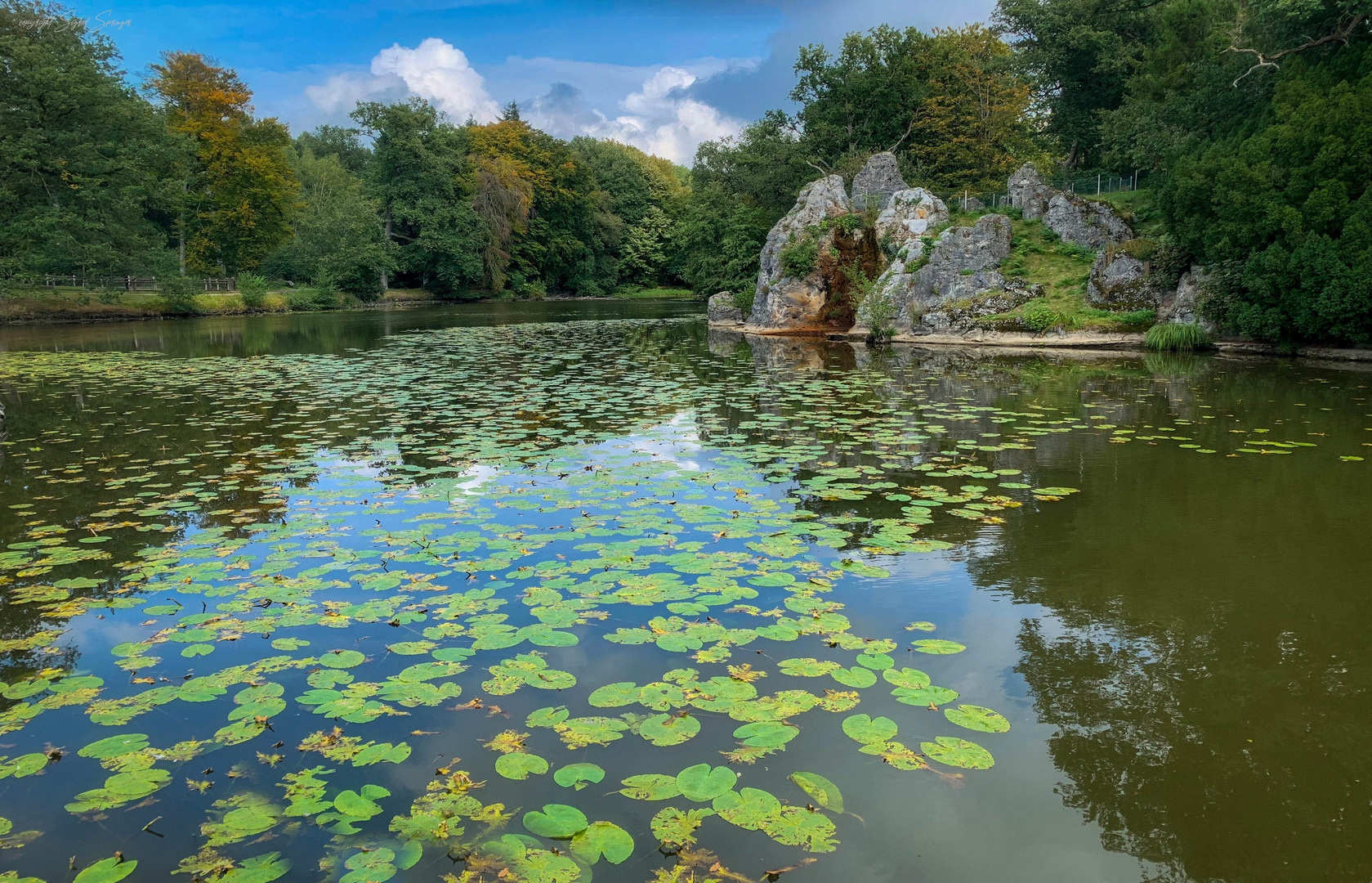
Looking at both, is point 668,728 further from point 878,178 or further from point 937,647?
point 878,178

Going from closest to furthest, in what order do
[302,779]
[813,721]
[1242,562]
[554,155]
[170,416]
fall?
[302,779]
[813,721]
[1242,562]
[170,416]
[554,155]

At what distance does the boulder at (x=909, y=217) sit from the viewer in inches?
944

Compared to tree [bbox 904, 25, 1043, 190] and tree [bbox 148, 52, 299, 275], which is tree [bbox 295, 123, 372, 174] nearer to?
tree [bbox 148, 52, 299, 275]

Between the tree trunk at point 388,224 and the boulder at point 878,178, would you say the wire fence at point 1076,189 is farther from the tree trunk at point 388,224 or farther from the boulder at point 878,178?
the tree trunk at point 388,224

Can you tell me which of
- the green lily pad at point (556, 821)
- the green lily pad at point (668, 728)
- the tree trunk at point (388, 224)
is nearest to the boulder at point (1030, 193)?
the green lily pad at point (668, 728)

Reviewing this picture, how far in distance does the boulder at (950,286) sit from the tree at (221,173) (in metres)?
38.0

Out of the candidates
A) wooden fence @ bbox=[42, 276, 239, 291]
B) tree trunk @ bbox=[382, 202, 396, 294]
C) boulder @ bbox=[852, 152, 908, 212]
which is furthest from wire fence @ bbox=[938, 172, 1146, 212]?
wooden fence @ bbox=[42, 276, 239, 291]

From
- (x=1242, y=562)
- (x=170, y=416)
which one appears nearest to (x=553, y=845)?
(x=1242, y=562)

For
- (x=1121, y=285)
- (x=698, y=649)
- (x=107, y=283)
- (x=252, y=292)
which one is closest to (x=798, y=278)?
(x=1121, y=285)

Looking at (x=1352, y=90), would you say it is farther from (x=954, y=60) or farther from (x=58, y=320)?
(x=58, y=320)

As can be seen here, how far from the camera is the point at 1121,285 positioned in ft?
67.6

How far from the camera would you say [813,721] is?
3375 millimetres

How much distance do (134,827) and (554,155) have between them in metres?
63.3

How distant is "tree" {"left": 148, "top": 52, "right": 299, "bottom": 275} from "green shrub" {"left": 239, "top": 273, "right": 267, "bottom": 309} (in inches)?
150
